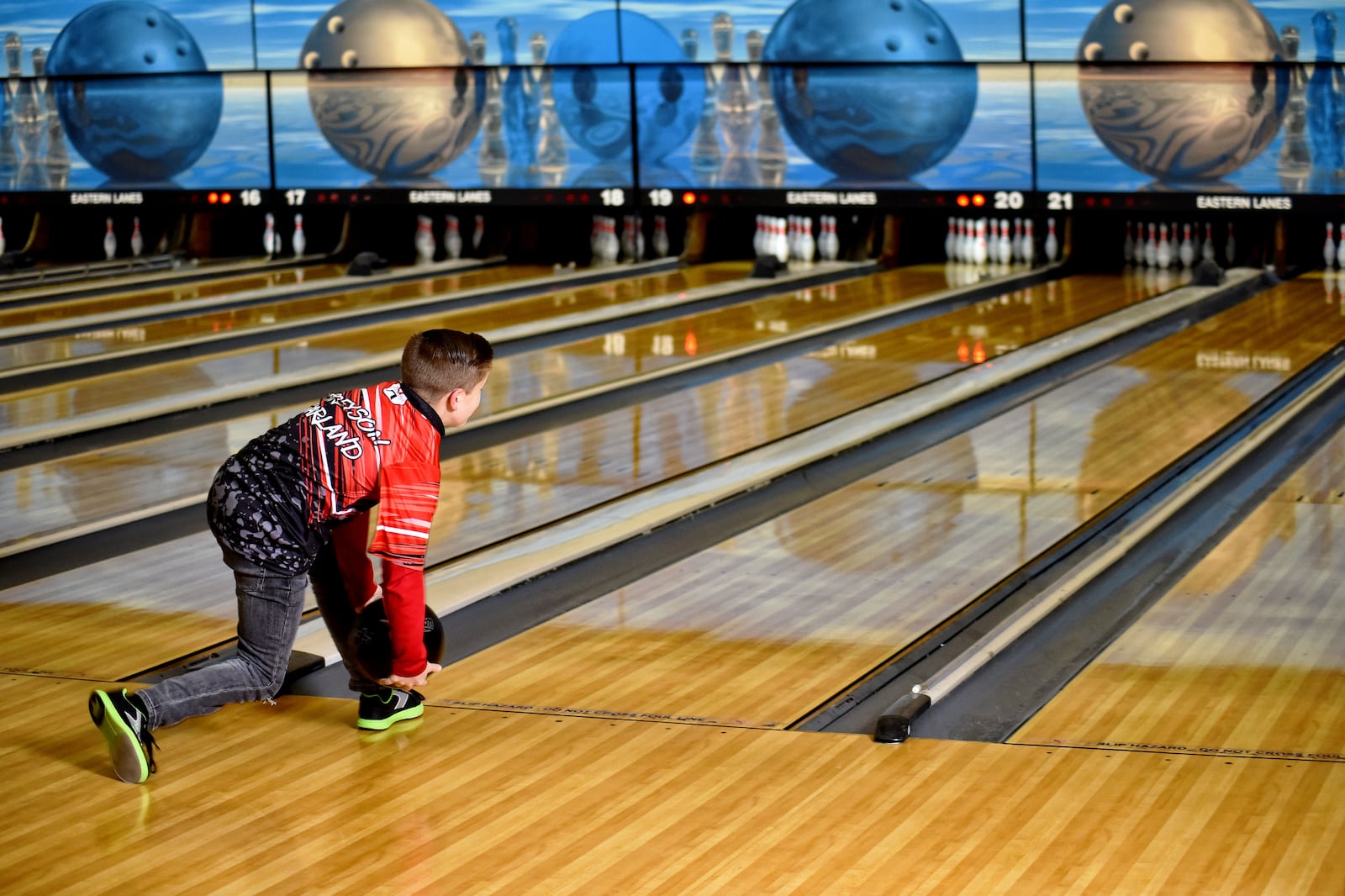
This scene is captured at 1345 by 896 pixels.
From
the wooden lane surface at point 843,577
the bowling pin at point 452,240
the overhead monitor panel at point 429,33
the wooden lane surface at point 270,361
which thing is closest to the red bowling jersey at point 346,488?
the wooden lane surface at point 843,577

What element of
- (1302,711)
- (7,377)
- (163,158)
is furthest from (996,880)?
(163,158)

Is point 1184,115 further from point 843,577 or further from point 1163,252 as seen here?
point 843,577

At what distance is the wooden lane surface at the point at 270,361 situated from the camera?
17.2ft

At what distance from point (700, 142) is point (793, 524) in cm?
543

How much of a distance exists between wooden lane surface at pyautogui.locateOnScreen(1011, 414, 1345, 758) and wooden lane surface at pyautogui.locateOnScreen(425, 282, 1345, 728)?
1.16 feet

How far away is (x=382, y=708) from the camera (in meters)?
2.51

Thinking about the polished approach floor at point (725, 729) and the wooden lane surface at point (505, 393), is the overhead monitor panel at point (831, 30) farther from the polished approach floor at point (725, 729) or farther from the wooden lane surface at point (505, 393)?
the polished approach floor at point (725, 729)

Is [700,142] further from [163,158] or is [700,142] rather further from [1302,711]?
[1302,711]

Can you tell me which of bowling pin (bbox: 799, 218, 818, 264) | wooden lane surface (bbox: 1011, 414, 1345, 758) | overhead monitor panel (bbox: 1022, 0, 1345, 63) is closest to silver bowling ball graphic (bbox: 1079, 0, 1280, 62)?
overhead monitor panel (bbox: 1022, 0, 1345, 63)

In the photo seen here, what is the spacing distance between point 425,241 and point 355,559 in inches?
277

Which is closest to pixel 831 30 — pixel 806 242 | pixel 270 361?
pixel 806 242

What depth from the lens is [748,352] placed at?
239 inches

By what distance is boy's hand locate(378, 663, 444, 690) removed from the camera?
2.36 m

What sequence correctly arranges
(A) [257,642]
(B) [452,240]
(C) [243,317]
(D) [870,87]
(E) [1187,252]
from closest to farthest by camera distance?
1. (A) [257,642]
2. (C) [243,317]
3. (E) [1187,252]
4. (D) [870,87]
5. (B) [452,240]
